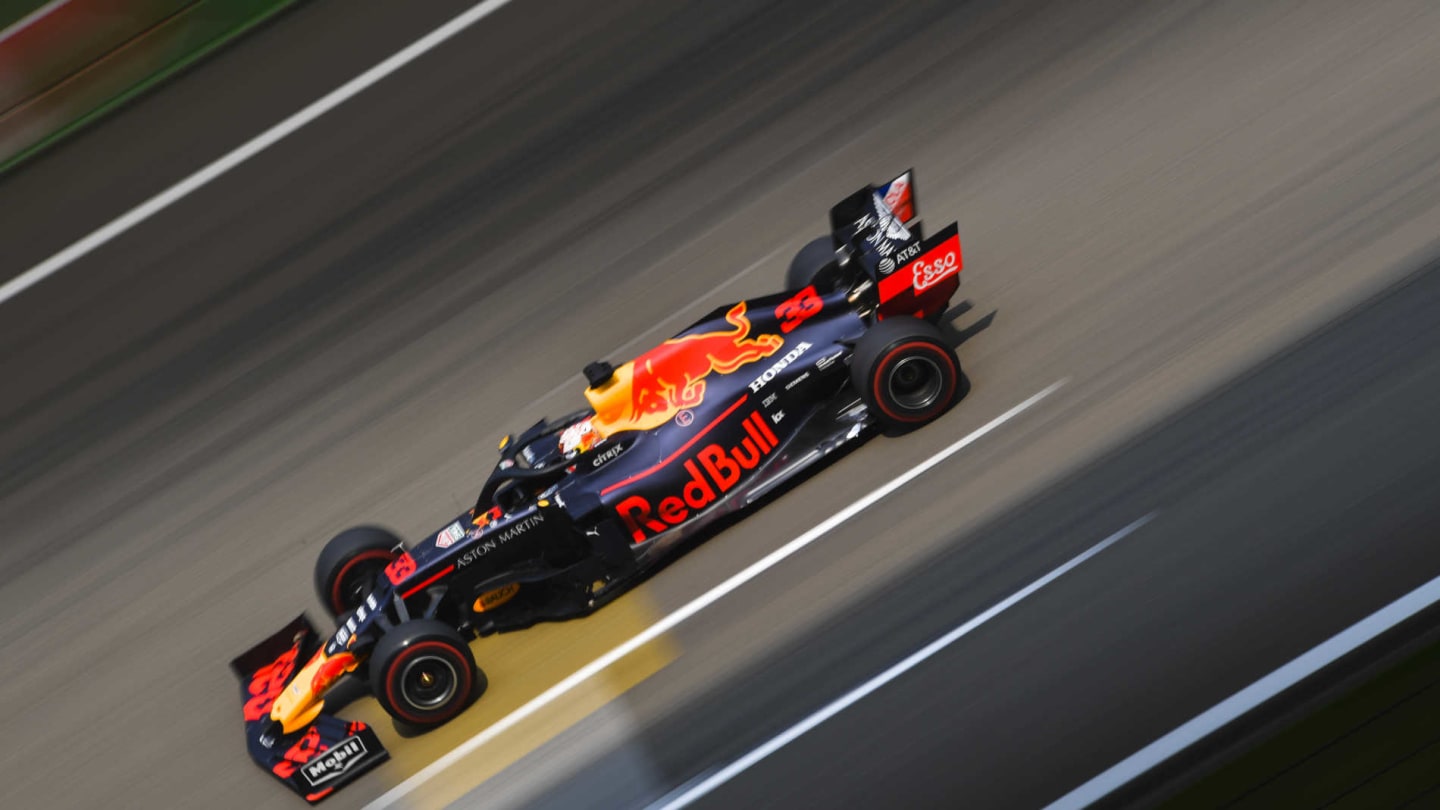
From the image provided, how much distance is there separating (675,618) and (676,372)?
155cm

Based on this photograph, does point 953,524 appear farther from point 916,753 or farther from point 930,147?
point 930,147

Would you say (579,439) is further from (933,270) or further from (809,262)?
(933,270)

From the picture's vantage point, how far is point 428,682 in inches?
373

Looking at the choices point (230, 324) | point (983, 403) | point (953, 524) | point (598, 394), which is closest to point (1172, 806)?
point (953, 524)

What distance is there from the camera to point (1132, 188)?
1150 cm

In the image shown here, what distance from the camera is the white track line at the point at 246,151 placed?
47.1 ft

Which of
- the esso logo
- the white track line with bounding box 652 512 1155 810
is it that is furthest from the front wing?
the esso logo

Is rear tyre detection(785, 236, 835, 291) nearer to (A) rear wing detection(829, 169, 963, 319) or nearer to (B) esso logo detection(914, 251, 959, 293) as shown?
(A) rear wing detection(829, 169, 963, 319)

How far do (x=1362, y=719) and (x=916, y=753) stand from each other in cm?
243

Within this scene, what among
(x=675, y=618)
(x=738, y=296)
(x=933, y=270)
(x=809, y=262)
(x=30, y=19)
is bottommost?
(x=675, y=618)

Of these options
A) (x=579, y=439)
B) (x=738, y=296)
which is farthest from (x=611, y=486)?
(x=738, y=296)

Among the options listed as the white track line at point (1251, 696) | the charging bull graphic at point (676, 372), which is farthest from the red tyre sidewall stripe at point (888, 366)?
the white track line at point (1251, 696)

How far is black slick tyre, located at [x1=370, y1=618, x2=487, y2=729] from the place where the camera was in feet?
30.5

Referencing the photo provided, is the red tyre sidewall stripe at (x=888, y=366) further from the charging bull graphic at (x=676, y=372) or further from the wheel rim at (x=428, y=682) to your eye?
the wheel rim at (x=428, y=682)
